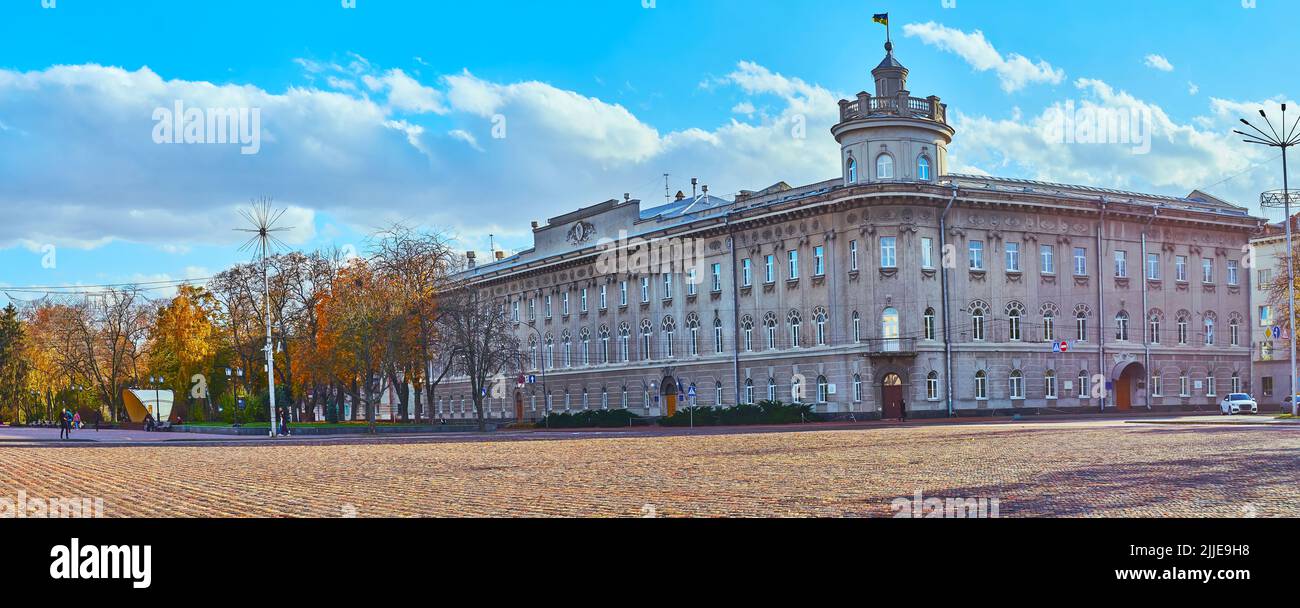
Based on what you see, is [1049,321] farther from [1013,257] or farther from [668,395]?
[668,395]

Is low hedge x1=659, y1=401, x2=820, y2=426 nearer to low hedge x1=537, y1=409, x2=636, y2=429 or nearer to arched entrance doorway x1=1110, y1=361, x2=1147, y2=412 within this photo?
low hedge x1=537, y1=409, x2=636, y2=429

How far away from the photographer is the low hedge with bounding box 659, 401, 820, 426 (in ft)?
203

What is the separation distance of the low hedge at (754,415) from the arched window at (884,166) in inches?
536

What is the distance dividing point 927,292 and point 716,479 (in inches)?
1806

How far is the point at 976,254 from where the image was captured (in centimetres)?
6600

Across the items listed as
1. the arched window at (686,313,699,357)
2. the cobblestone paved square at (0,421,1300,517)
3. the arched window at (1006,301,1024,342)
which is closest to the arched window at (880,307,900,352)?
the arched window at (1006,301,1024,342)

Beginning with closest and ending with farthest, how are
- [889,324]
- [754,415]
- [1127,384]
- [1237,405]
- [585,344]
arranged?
[754,415], [1237,405], [889,324], [1127,384], [585,344]

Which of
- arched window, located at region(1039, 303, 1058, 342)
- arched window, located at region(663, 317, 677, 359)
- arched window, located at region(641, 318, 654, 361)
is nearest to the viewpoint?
arched window, located at region(1039, 303, 1058, 342)

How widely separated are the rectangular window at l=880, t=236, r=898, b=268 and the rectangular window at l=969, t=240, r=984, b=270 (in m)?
4.81

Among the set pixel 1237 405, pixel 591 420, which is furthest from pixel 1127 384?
pixel 591 420
